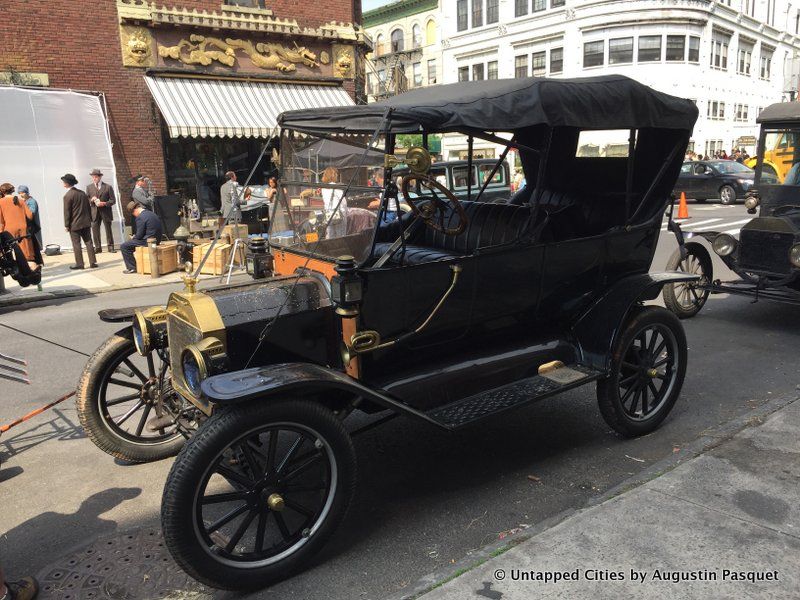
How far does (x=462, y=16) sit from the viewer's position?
4206 centimetres

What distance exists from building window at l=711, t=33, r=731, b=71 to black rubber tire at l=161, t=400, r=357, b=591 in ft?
→ 135

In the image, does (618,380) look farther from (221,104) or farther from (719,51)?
(719,51)

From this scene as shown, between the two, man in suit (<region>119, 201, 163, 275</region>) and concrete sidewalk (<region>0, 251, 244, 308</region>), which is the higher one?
man in suit (<region>119, 201, 163, 275</region>)

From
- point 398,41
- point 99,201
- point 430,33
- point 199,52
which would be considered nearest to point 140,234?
point 99,201

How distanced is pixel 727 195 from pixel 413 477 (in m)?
22.2

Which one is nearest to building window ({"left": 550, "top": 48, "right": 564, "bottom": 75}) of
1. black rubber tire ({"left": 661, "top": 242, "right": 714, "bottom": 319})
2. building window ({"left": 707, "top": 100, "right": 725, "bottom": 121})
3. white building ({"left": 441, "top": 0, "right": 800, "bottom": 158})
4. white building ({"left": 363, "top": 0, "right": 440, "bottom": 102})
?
white building ({"left": 441, "top": 0, "right": 800, "bottom": 158})

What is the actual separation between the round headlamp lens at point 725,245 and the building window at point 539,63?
107 ft

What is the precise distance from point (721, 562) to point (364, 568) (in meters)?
1.66

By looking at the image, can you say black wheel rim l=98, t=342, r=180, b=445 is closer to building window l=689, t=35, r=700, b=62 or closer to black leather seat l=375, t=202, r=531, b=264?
black leather seat l=375, t=202, r=531, b=264

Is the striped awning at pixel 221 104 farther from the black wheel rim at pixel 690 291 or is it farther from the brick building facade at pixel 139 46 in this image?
the black wheel rim at pixel 690 291

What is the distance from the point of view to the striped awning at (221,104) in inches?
613

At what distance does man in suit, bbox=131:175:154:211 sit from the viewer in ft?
45.8

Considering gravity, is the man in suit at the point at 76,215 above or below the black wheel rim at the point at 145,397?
above

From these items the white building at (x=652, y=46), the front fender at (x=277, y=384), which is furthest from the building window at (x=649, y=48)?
the front fender at (x=277, y=384)
